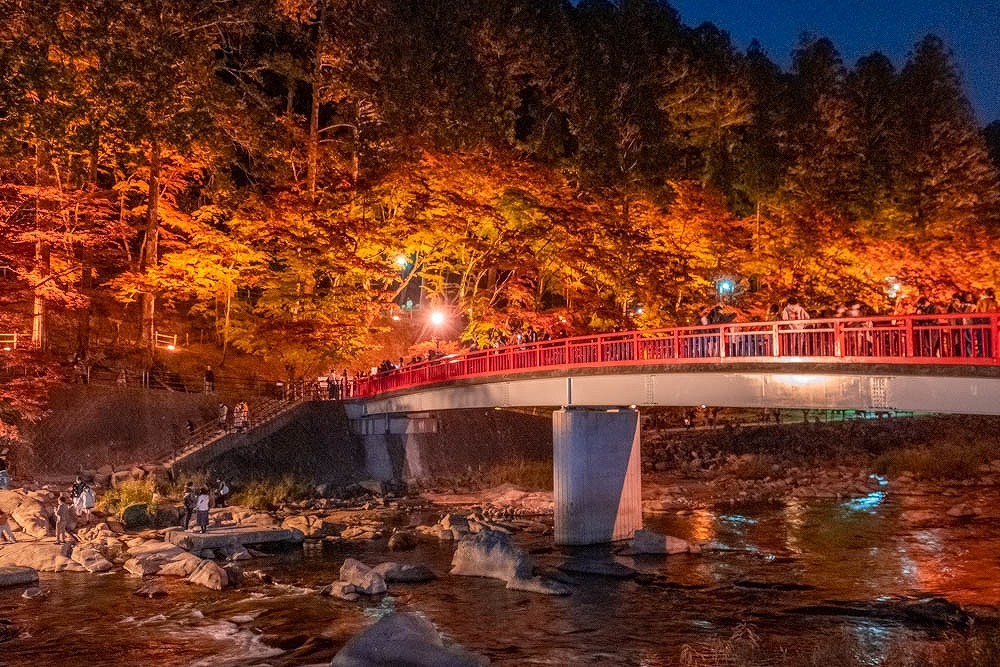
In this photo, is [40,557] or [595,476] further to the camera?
[595,476]

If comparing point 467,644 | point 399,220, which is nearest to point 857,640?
point 467,644

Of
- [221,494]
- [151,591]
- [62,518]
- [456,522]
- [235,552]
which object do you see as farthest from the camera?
[221,494]

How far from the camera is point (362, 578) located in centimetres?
1998

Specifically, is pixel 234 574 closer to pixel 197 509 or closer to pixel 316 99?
pixel 197 509

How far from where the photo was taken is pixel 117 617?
1752 cm

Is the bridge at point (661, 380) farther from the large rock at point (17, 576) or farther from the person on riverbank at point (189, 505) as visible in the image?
the large rock at point (17, 576)

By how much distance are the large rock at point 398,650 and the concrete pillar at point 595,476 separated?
12650 mm

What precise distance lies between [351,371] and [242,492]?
12.1 metres

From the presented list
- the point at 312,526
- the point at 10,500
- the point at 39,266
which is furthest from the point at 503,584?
the point at 39,266

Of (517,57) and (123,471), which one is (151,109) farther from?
A: (517,57)

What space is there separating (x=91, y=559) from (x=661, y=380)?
15.8m

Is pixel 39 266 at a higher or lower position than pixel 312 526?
higher

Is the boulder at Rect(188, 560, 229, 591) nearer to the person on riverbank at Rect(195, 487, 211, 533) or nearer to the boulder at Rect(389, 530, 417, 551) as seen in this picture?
the person on riverbank at Rect(195, 487, 211, 533)

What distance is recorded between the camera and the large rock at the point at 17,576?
65.2 ft
